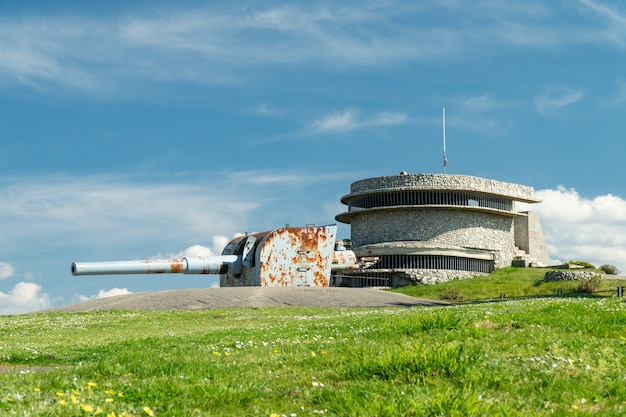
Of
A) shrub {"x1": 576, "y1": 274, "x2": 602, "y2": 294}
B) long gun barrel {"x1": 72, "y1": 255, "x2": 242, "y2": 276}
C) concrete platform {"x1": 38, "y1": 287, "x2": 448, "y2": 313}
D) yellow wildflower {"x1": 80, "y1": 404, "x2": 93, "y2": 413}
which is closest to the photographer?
yellow wildflower {"x1": 80, "y1": 404, "x2": 93, "y2": 413}

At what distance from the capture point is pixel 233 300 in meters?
35.1

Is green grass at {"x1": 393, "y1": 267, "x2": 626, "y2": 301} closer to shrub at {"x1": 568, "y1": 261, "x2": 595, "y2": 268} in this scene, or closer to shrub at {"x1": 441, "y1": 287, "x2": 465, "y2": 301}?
shrub at {"x1": 441, "y1": 287, "x2": 465, "y2": 301}

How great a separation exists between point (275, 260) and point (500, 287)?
22.0 metres

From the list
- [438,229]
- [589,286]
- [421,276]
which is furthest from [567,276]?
[438,229]

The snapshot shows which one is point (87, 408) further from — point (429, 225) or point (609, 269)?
point (609, 269)

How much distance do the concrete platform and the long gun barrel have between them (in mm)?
1475

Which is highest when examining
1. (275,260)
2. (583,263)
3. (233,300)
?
(583,263)

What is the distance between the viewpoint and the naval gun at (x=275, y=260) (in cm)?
4112

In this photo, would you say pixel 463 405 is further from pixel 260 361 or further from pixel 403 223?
pixel 403 223

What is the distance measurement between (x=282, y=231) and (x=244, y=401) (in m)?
34.1

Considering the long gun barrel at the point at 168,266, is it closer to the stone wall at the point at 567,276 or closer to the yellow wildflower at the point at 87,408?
the stone wall at the point at 567,276

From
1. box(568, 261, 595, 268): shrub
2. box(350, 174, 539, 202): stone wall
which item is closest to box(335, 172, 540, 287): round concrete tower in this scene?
box(350, 174, 539, 202): stone wall

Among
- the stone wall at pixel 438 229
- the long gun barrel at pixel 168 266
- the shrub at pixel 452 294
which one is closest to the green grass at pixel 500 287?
the shrub at pixel 452 294

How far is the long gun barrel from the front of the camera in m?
35.7
